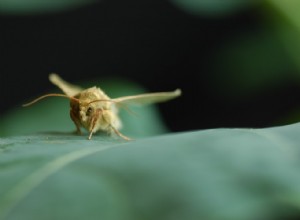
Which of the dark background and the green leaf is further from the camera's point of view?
the dark background

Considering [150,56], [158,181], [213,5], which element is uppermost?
[213,5]

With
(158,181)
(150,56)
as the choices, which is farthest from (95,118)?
(150,56)

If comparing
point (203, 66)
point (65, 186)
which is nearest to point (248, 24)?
point (203, 66)

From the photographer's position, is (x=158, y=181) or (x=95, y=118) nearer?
(x=158, y=181)

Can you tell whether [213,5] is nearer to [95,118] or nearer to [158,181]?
[95,118]

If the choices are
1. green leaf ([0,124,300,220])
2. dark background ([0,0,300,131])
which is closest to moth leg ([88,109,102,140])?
green leaf ([0,124,300,220])

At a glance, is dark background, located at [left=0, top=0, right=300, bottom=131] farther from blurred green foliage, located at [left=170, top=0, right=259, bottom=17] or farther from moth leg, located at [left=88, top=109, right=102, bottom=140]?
moth leg, located at [left=88, top=109, right=102, bottom=140]

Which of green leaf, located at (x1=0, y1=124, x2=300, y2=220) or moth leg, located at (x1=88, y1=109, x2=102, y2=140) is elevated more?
green leaf, located at (x1=0, y1=124, x2=300, y2=220)
